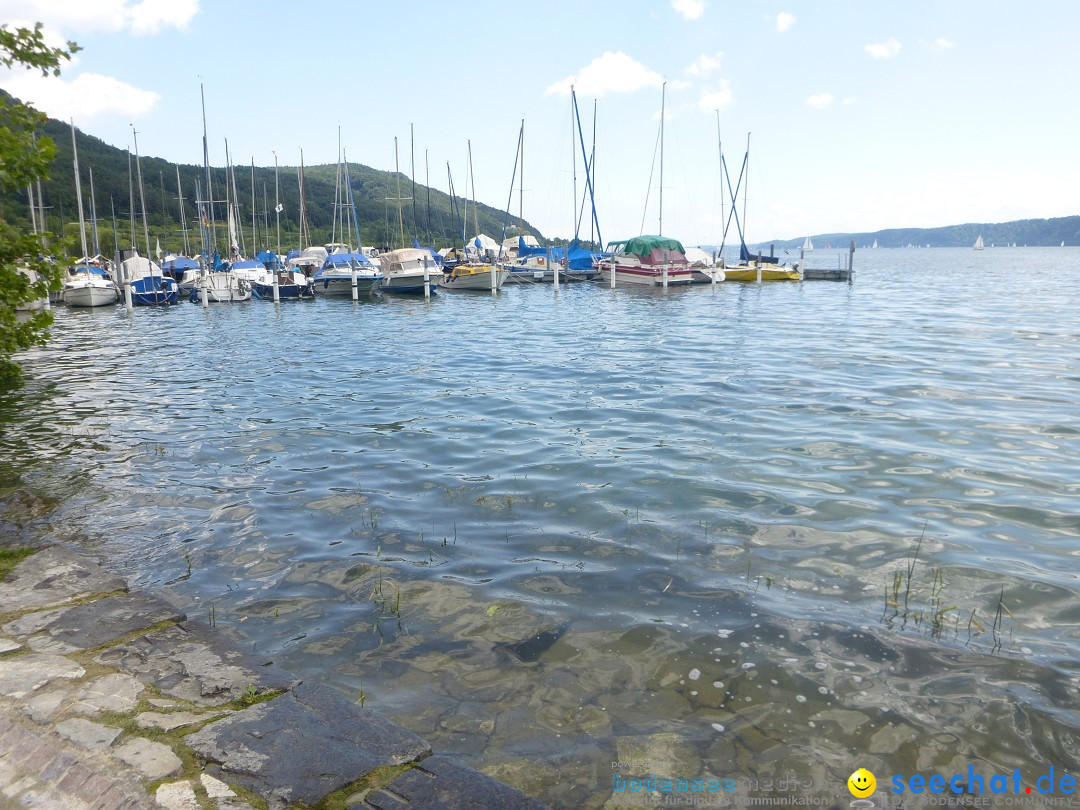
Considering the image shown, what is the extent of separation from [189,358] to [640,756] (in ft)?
64.1

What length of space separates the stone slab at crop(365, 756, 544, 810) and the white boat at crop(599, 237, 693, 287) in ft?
142

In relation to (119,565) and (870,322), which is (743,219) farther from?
(119,565)

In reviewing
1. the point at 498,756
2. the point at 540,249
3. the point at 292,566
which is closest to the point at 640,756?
the point at 498,756

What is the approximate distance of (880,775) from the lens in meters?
3.73

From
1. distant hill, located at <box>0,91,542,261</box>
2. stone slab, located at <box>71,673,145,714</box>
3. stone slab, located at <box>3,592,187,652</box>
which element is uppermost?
distant hill, located at <box>0,91,542,261</box>

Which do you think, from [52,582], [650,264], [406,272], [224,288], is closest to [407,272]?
[406,272]

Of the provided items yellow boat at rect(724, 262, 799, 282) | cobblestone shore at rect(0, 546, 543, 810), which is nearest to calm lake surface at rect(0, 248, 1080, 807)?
cobblestone shore at rect(0, 546, 543, 810)

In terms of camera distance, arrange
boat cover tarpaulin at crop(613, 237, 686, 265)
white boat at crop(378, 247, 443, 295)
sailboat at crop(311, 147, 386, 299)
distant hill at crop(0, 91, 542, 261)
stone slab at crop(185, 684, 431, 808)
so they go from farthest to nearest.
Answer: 1. distant hill at crop(0, 91, 542, 261)
2. boat cover tarpaulin at crop(613, 237, 686, 265)
3. white boat at crop(378, 247, 443, 295)
4. sailboat at crop(311, 147, 386, 299)
5. stone slab at crop(185, 684, 431, 808)

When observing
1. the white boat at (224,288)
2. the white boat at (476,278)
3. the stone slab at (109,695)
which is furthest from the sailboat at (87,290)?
the stone slab at (109,695)

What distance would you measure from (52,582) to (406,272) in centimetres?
4007

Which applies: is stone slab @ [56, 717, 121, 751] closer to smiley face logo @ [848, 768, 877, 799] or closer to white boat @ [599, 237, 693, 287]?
smiley face logo @ [848, 768, 877, 799]

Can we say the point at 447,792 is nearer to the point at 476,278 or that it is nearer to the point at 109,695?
the point at 109,695

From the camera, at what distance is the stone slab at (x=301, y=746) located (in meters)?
3.05

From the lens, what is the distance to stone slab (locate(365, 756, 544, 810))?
9.93 ft
